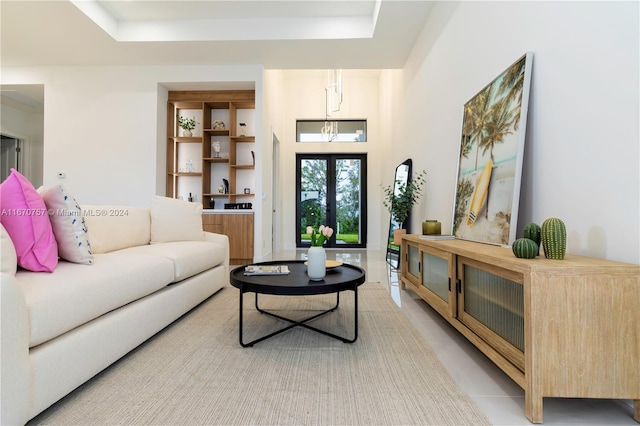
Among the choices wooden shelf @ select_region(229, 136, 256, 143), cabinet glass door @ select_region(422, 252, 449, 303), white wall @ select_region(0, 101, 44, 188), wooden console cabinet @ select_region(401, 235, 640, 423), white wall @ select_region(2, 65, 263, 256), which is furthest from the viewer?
white wall @ select_region(0, 101, 44, 188)

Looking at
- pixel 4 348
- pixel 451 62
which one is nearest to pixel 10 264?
pixel 4 348

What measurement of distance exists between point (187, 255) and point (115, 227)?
66 cm

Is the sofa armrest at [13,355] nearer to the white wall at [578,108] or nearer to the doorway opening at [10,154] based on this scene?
the white wall at [578,108]

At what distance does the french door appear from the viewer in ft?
23.6

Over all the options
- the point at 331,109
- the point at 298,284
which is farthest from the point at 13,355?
the point at 331,109

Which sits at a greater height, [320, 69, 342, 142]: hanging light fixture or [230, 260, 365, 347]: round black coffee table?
[320, 69, 342, 142]: hanging light fixture

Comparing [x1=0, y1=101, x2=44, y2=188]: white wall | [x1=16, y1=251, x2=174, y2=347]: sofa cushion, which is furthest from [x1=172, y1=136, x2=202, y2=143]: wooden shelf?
[x1=16, y1=251, x2=174, y2=347]: sofa cushion

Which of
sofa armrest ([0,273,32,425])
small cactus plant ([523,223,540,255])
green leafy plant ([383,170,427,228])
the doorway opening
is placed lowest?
sofa armrest ([0,273,32,425])

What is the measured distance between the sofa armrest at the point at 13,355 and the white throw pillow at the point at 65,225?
62 cm

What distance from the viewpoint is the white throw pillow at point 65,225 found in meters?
1.50

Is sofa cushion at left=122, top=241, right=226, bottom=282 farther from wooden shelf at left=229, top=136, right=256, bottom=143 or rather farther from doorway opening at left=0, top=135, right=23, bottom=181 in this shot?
doorway opening at left=0, top=135, right=23, bottom=181

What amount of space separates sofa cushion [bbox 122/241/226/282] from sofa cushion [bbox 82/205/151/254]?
137 millimetres

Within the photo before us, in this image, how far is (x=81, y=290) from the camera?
1256 mm

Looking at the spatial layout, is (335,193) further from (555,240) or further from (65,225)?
(555,240)
